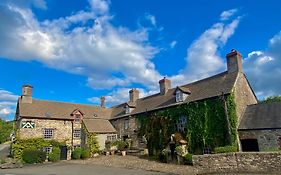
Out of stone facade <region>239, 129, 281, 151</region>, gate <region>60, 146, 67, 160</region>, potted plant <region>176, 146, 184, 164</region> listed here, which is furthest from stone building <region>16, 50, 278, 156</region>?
potted plant <region>176, 146, 184, 164</region>

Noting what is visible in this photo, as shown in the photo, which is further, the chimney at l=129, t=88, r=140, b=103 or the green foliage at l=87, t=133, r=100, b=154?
the chimney at l=129, t=88, r=140, b=103

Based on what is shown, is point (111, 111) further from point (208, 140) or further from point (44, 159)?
point (208, 140)

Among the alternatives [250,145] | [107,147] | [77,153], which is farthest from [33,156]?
[250,145]

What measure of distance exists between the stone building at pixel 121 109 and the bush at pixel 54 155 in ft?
7.82

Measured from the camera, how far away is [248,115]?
23.1 meters

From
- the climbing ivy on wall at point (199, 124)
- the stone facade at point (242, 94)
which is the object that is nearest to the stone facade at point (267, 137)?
the climbing ivy on wall at point (199, 124)

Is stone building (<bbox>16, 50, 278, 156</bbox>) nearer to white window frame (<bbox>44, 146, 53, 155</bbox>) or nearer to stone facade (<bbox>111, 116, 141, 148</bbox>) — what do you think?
stone facade (<bbox>111, 116, 141, 148</bbox>)

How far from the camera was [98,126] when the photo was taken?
35.5 m

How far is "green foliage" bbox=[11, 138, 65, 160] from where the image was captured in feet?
96.2

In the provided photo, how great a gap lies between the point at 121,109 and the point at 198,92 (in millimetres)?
16720

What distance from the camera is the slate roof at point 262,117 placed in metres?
20.7

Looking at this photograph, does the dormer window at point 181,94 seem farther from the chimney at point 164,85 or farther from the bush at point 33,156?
the bush at point 33,156

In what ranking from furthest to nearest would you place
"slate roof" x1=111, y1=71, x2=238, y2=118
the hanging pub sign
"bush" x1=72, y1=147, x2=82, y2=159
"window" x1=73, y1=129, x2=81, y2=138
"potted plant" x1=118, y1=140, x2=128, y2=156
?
1. "window" x1=73, y1=129, x2=81, y2=138
2. "potted plant" x1=118, y1=140, x2=128, y2=156
3. "bush" x1=72, y1=147, x2=82, y2=159
4. the hanging pub sign
5. "slate roof" x1=111, y1=71, x2=238, y2=118

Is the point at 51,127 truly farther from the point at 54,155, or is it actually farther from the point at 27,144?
the point at 54,155
